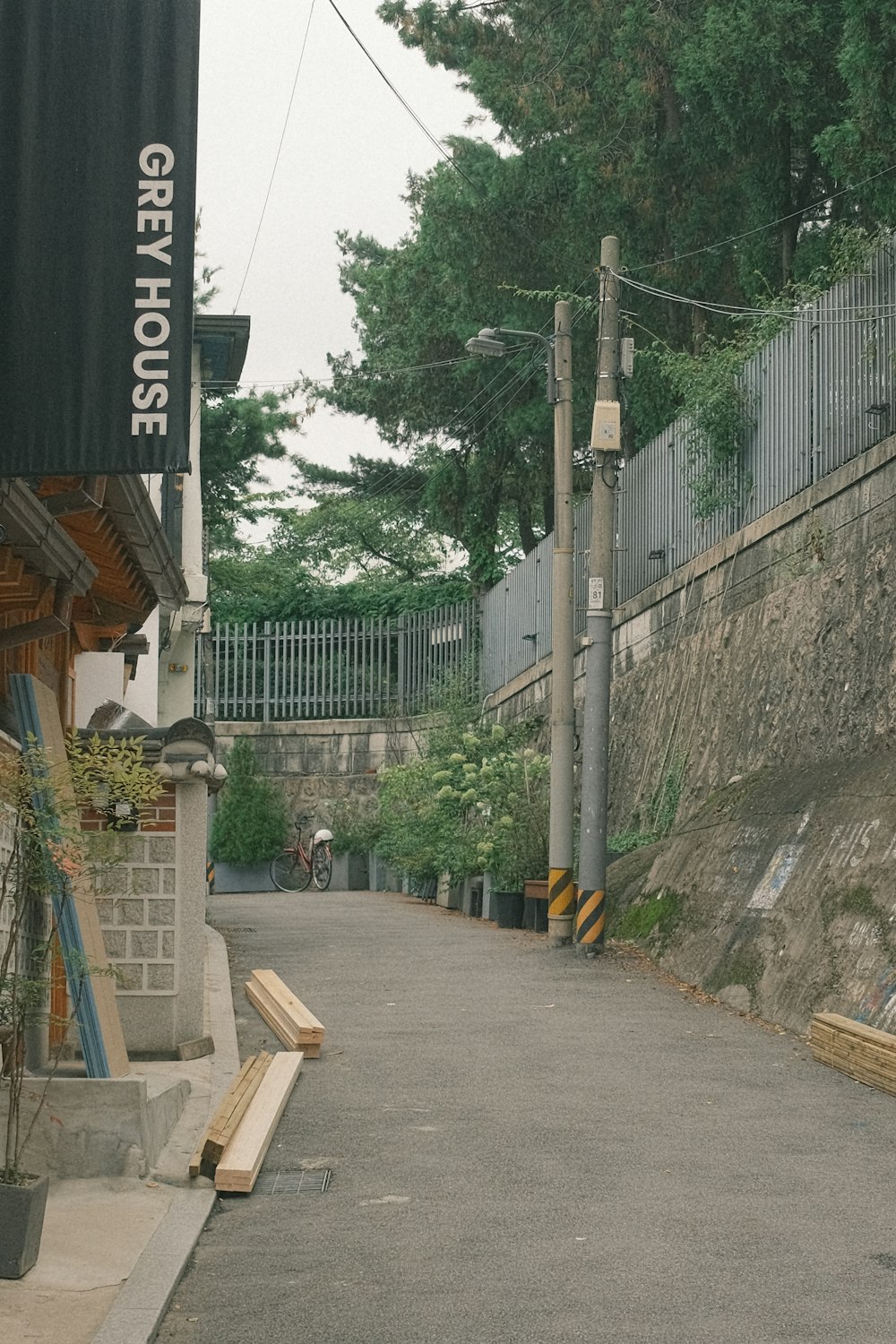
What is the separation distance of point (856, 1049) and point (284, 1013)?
12.4 feet

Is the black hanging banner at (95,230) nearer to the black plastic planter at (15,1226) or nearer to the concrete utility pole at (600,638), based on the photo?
the black plastic planter at (15,1226)

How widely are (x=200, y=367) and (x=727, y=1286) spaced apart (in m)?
19.4

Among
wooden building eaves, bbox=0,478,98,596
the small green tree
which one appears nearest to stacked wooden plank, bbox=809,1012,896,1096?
wooden building eaves, bbox=0,478,98,596

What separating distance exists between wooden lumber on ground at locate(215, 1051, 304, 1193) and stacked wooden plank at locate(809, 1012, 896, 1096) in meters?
2.98

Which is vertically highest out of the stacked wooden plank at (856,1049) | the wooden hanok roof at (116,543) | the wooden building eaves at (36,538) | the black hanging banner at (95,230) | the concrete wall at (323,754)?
the black hanging banner at (95,230)

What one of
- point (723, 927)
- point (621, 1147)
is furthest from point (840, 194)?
point (621, 1147)

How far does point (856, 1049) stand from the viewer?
9164mm

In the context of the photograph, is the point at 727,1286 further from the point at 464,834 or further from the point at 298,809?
the point at 298,809

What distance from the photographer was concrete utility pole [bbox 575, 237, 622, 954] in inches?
608

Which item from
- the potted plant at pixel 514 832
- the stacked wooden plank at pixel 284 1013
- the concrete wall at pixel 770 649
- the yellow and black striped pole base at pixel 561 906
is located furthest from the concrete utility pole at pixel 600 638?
the stacked wooden plank at pixel 284 1013

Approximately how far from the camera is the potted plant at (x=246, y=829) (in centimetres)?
3095

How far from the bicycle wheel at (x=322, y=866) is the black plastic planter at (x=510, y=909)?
10718mm

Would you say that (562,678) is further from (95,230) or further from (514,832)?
(95,230)

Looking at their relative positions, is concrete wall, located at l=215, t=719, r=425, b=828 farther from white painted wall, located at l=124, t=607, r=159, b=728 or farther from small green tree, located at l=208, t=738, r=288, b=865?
white painted wall, located at l=124, t=607, r=159, b=728
